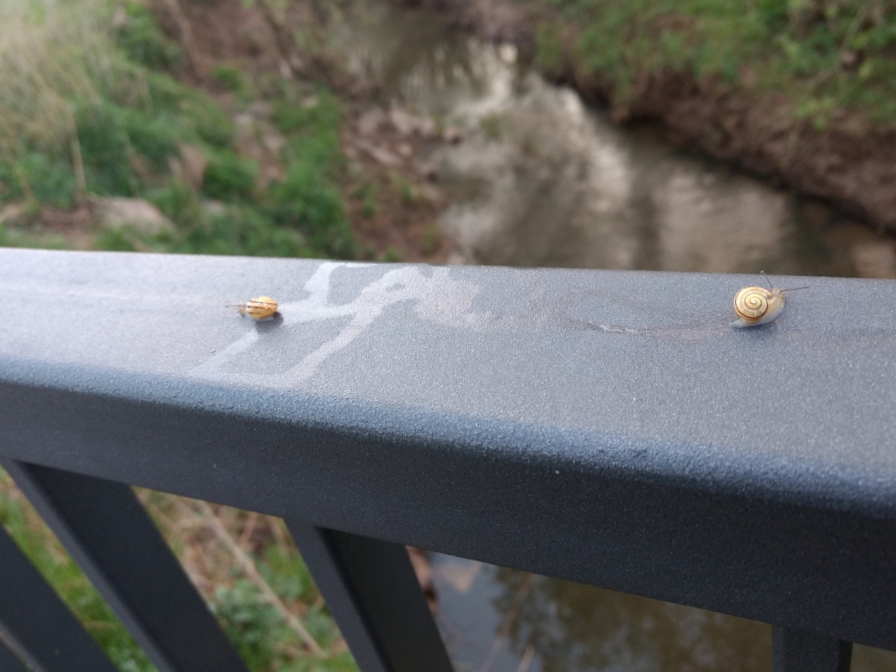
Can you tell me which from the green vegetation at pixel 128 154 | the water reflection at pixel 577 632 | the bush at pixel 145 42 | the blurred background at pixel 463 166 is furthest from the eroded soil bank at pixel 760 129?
the bush at pixel 145 42

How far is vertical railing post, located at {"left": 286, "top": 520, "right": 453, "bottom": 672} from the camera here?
413 mm

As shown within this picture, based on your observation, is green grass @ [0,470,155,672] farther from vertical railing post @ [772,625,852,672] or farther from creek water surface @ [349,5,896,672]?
vertical railing post @ [772,625,852,672]

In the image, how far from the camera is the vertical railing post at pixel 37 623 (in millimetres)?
581

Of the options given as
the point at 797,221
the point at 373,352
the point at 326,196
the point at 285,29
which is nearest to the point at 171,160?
the point at 326,196

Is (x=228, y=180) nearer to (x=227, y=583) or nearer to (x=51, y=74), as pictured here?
(x=51, y=74)

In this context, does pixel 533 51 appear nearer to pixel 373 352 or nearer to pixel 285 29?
pixel 285 29

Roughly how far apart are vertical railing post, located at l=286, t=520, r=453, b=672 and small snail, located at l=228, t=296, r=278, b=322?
113mm

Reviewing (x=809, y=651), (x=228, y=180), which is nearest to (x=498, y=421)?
(x=809, y=651)

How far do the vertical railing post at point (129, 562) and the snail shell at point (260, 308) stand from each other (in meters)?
0.22

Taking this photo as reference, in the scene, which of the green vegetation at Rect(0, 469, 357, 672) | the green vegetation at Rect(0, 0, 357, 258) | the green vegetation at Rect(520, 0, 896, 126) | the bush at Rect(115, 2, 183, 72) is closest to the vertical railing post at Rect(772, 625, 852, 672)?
the green vegetation at Rect(0, 469, 357, 672)

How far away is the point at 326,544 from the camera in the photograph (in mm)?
Result: 402

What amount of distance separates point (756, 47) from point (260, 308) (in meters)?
5.74

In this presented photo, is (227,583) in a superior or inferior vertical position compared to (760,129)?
inferior

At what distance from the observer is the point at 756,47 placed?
5.21 meters
